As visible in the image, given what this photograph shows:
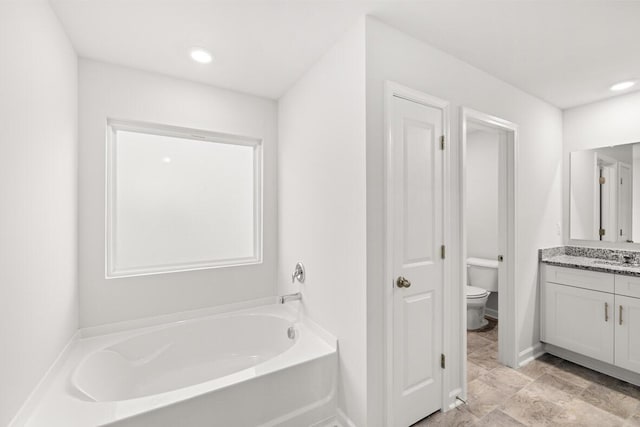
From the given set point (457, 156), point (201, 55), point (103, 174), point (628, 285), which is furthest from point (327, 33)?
point (628, 285)

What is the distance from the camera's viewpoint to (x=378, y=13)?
1544mm

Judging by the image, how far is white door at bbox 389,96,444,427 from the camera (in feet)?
5.46

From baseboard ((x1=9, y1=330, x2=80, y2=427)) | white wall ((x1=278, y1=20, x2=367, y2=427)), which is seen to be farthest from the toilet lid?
baseboard ((x1=9, y1=330, x2=80, y2=427))

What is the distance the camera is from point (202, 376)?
7.16ft

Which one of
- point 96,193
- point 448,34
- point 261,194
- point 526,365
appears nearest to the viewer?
point 448,34

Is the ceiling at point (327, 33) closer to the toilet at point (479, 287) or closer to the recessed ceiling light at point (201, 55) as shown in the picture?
the recessed ceiling light at point (201, 55)

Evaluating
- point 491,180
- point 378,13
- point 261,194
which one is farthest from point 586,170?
point 261,194

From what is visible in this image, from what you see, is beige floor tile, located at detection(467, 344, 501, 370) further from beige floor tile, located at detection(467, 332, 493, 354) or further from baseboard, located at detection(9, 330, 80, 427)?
baseboard, located at detection(9, 330, 80, 427)

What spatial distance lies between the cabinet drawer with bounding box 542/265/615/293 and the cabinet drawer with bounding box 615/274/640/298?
0.03m

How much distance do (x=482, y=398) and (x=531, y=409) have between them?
→ 29cm

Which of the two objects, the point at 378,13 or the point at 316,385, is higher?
the point at 378,13

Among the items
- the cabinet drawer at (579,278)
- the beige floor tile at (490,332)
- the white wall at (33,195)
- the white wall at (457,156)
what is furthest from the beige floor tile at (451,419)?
the white wall at (33,195)

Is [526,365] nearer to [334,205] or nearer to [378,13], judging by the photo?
[334,205]

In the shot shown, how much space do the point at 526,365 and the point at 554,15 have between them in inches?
105
